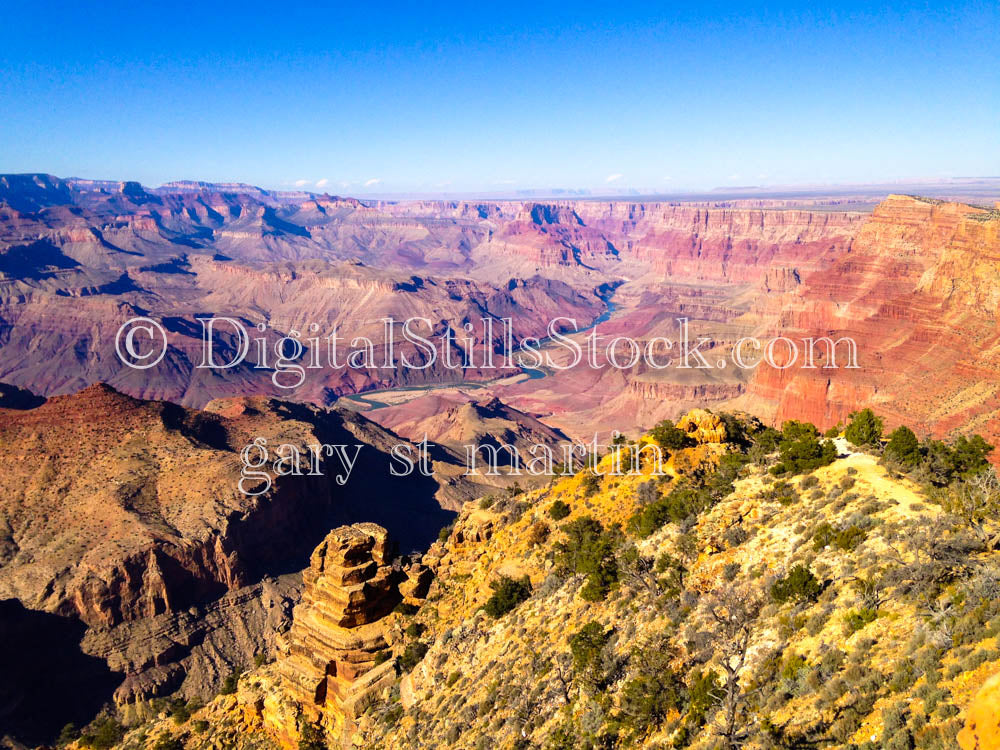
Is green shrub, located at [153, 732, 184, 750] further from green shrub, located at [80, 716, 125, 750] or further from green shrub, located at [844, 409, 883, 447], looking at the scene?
green shrub, located at [844, 409, 883, 447]

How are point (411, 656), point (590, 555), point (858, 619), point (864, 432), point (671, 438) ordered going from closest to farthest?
point (858, 619), point (590, 555), point (411, 656), point (864, 432), point (671, 438)

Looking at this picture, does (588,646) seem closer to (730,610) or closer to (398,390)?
(730,610)

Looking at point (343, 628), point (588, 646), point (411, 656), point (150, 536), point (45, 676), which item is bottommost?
point (45, 676)

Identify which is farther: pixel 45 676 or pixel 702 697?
pixel 45 676

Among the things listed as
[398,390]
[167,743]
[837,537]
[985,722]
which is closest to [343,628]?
[167,743]

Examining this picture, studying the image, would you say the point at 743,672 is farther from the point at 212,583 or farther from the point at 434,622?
the point at 212,583

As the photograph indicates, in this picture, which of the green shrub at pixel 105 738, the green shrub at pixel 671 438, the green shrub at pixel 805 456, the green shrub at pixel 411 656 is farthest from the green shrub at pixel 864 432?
the green shrub at pixel 105 738
